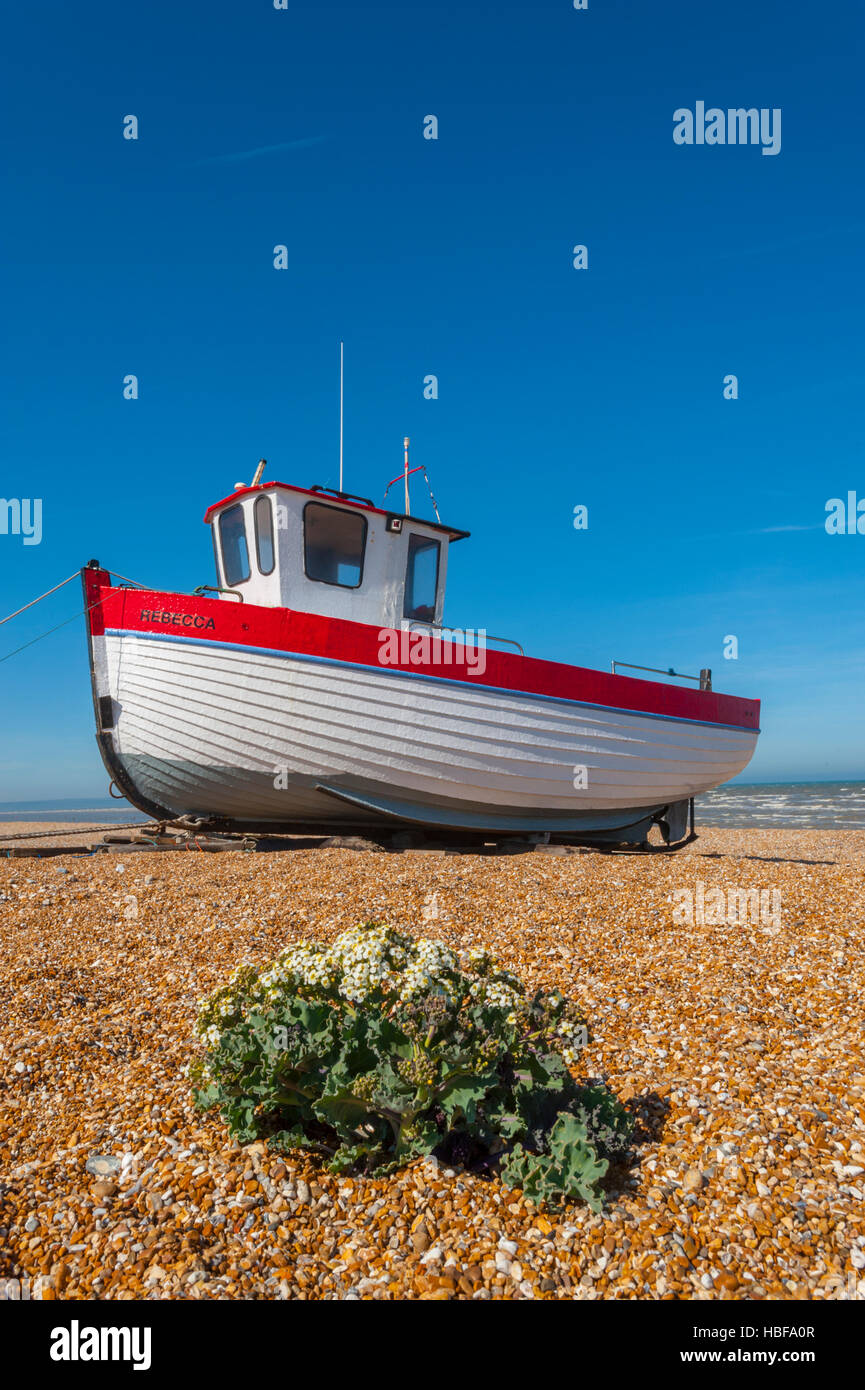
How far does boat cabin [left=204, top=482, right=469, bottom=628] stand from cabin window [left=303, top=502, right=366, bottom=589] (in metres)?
0.01

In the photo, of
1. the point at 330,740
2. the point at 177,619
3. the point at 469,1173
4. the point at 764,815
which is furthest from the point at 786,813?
the point at 469,1173

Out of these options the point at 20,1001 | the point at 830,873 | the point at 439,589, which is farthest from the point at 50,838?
the point at 830,873

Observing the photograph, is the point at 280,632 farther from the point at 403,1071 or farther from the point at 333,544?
the point at 403,1071

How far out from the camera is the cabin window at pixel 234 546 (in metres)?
9.49

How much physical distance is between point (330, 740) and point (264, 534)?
274 cm

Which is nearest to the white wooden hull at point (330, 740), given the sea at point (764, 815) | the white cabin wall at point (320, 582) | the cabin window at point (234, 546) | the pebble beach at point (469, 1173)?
the white cabin wall at point (320, 582)

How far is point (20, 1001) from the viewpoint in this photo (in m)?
3.71

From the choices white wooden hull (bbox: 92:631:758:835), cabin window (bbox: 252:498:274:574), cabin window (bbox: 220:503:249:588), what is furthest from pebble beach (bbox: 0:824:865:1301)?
cabin window (bbox: 220:503:249:588)

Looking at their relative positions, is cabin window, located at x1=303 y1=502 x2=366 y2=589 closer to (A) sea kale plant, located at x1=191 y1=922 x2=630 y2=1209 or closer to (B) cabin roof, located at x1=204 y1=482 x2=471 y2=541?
(B) cabin roof, located at x1=204 y1=482 x2=471 y2=541

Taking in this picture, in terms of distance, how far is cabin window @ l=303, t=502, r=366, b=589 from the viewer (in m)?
9.23

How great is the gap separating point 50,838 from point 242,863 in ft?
23.0

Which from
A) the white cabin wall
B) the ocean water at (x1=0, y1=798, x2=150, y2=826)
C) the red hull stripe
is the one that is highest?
the white cabin wall
